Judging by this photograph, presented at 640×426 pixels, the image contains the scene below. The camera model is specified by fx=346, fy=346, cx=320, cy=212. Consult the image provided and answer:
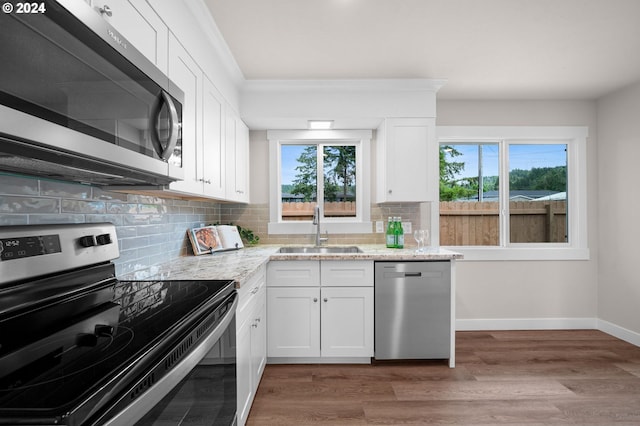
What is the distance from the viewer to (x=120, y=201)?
1.74 m

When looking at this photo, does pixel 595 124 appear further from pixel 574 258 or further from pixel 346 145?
pixel 346 145

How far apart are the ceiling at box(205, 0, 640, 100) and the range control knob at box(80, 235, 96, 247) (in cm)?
140

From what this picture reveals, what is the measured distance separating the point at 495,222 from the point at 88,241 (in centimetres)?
358

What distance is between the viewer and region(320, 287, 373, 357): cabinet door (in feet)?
8.74

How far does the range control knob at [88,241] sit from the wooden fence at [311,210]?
2.20 m

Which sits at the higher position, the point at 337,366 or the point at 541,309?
the point at 541,309

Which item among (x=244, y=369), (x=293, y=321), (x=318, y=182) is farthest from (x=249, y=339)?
(x=318, y=182)

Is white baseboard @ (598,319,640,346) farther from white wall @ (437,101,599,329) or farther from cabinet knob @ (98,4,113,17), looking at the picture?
cabinet knob @ (98,4,113,17)

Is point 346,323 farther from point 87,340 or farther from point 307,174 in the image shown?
point 87,340

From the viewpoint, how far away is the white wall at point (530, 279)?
139 inches

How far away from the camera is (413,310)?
2.65 metres

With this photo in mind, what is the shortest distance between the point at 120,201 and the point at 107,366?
1271mm

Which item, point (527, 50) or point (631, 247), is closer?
point (527, 50)

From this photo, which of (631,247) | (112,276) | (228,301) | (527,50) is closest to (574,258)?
(631,247)
